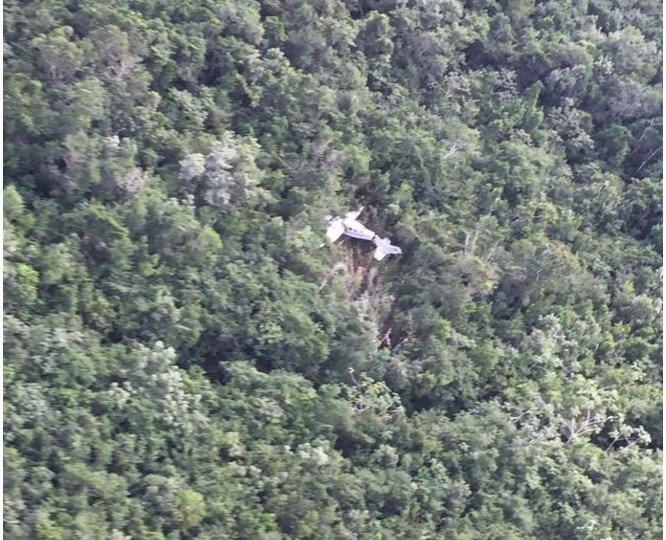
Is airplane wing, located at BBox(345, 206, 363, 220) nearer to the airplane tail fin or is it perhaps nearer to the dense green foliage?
the dense green foliage

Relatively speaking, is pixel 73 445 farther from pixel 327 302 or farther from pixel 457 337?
pixel 457 337

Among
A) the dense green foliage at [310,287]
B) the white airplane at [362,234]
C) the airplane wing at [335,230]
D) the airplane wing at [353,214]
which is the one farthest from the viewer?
the airplane wing at [353,214]

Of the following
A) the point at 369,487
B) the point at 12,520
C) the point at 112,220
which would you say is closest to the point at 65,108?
the point at 112,220

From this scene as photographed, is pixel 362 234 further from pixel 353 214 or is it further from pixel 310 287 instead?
pixel 310 287

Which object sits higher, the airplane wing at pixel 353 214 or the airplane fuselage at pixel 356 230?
the airplane wing at pixel 353 214

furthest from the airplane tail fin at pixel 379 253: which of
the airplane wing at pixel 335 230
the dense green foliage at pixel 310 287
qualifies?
the airplane wing at pixel 335 230

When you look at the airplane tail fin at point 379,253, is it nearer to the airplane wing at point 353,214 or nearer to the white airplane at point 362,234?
the white airplane at point 362,234

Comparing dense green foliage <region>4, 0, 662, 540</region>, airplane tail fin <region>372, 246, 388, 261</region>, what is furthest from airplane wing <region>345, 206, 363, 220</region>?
airplane tail fin <region>372, 246, 388, 261</region>
